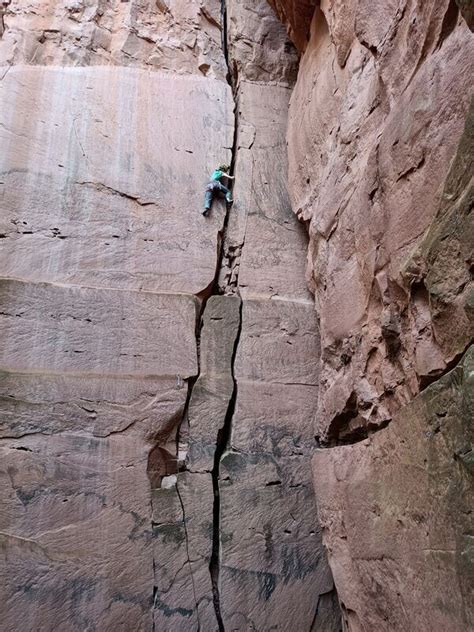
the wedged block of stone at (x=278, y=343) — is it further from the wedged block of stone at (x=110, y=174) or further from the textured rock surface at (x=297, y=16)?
the textured rock surface at (x=297, y=16)

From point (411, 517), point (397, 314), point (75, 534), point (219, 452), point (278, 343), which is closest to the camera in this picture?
point (411, 517)

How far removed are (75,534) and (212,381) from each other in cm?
127

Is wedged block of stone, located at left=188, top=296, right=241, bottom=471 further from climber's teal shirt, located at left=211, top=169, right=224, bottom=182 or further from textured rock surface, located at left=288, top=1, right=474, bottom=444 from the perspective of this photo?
climber's teal shirt, located at left=211, top=169, right=224, bottom=182

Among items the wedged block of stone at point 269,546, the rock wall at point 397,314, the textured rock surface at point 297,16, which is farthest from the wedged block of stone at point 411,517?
the textured rock surface at point 297,16

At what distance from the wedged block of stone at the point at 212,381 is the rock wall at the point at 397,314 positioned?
0.64 meters

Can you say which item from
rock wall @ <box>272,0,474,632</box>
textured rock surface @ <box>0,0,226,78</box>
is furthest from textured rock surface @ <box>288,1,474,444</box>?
textured rock surface @ <box>0,0,226,78</box>

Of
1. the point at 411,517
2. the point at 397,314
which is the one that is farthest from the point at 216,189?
the point at 411,517

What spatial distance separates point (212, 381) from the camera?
4.03 meters

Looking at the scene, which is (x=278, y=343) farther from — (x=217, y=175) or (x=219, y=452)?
(x=217, y=175)

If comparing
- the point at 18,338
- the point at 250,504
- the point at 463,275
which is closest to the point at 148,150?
the point at 18,338

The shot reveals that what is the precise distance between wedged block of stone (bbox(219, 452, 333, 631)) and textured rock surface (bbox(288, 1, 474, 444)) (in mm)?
443

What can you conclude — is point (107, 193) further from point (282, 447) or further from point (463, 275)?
point (463, 275)

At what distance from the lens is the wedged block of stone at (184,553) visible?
3.43m

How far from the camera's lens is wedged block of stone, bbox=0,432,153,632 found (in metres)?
3.30
